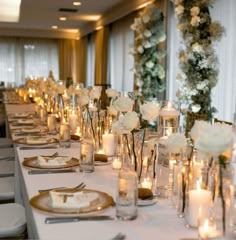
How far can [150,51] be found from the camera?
6.46 m

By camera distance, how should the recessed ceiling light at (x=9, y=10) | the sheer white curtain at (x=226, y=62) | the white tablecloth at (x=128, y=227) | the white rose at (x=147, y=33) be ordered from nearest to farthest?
the white tablecloth at (x=128, y=227) → the sheer white curtain at (x=226, y=62) → the white rose at (x=147, y=33) → the recessed ceiling light at (x=9, y=10)

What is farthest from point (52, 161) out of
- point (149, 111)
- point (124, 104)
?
point (149, 111)

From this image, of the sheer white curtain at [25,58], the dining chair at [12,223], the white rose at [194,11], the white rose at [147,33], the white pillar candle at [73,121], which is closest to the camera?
the dining chair at [12,223]

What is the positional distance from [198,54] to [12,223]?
3471mm

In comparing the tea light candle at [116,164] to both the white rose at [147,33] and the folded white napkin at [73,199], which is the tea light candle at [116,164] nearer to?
the folded white napkin at [73,199]

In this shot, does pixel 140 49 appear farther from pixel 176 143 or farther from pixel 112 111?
pixel 176 143

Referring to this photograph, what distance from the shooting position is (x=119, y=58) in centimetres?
972

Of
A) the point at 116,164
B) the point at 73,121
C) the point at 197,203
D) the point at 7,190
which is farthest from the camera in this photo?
the point at 73,121

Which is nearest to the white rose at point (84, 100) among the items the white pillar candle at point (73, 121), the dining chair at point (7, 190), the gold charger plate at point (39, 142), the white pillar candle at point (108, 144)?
the gold charger plate at point (39, 142)

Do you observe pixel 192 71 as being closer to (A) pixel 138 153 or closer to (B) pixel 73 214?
(A) pixel 138 153

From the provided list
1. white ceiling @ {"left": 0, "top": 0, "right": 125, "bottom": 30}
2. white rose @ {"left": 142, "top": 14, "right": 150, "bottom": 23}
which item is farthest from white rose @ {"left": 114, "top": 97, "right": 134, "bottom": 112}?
white ceiling @ {"left": 0, "top": 0, "right": 125, "bottom": 30}

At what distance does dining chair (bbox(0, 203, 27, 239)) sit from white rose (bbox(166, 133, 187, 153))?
2.96ft

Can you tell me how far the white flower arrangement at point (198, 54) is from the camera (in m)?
4.71

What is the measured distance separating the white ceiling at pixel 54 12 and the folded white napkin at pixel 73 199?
7.04 m
